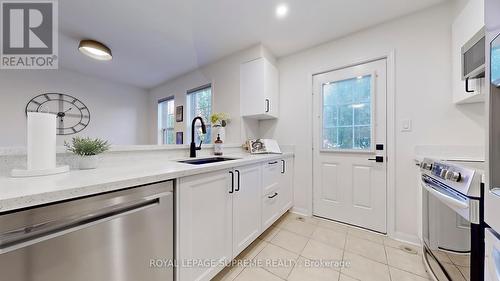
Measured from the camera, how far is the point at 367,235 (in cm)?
189

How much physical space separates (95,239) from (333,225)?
2.25 metres

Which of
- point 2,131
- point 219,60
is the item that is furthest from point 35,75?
point 219,60

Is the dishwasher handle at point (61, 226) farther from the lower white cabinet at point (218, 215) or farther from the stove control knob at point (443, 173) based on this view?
the stove control knob at point (443, 173)

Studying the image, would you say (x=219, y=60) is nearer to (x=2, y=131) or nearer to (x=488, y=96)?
(x=2, y=131)

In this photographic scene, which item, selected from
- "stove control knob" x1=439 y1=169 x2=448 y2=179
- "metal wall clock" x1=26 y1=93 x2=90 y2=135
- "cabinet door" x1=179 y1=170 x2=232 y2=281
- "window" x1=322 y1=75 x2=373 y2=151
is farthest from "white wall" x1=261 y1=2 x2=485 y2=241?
"metal wall clock" x1=26 y1=93 x2=90 y2=135

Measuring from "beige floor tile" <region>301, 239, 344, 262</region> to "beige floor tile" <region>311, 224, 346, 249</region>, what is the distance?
0.08 metres

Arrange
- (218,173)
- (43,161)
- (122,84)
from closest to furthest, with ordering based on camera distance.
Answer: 1. (43,161)
2. (218,173)
3. (122,84)

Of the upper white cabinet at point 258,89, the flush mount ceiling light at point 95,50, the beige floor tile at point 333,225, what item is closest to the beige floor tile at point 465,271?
the beige floor tile at point 333,225

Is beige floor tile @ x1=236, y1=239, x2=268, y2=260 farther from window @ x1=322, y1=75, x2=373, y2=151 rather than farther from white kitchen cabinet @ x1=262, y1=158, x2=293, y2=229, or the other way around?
window @ x1=322, y1=75, x2=373, y2=151

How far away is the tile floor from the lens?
1328 millimetres

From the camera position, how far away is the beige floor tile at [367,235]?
1816 millimetres

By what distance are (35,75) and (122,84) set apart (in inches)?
21.8

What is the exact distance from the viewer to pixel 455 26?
150 cm

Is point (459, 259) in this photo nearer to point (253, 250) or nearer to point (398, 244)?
point (398, 244)
